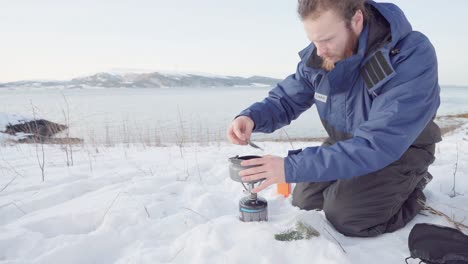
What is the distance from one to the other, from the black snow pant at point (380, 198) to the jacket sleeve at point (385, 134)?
46 centimetres

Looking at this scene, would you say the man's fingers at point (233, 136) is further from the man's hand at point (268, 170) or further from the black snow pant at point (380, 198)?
the black snow pant at point (380, 198)

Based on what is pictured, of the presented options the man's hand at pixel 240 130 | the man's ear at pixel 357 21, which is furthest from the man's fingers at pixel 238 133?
the man's ear at pixel 357 21

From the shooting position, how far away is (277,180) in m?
1.81

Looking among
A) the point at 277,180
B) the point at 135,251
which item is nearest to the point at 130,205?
the point at 135,251

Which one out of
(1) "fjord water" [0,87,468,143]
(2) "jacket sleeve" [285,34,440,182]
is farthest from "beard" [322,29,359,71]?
(1) "fjord water" [0,87,468,143]

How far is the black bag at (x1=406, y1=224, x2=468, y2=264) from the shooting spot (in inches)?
67.0

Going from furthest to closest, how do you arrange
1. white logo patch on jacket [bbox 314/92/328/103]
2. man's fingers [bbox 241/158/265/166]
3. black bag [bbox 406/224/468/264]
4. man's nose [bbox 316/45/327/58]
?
white logo patch on jacket [bbox 314/92/328/103] < man's nose [bbox 316/45/327/58] < man's fingers [bbox 241/158/265/166] < black bag [bbox 406/224/468/264]

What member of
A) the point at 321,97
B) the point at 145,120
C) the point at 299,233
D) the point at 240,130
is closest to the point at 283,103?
the point at 321,97

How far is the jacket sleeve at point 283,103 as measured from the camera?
103 inches

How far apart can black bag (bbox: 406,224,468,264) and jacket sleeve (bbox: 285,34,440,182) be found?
19.0 inches

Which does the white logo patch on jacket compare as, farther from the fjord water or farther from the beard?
the fjord water

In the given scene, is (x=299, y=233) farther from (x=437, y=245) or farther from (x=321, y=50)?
(x=321, y=50)

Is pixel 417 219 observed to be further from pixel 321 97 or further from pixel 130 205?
pixel 130 205

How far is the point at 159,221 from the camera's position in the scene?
2254mm
